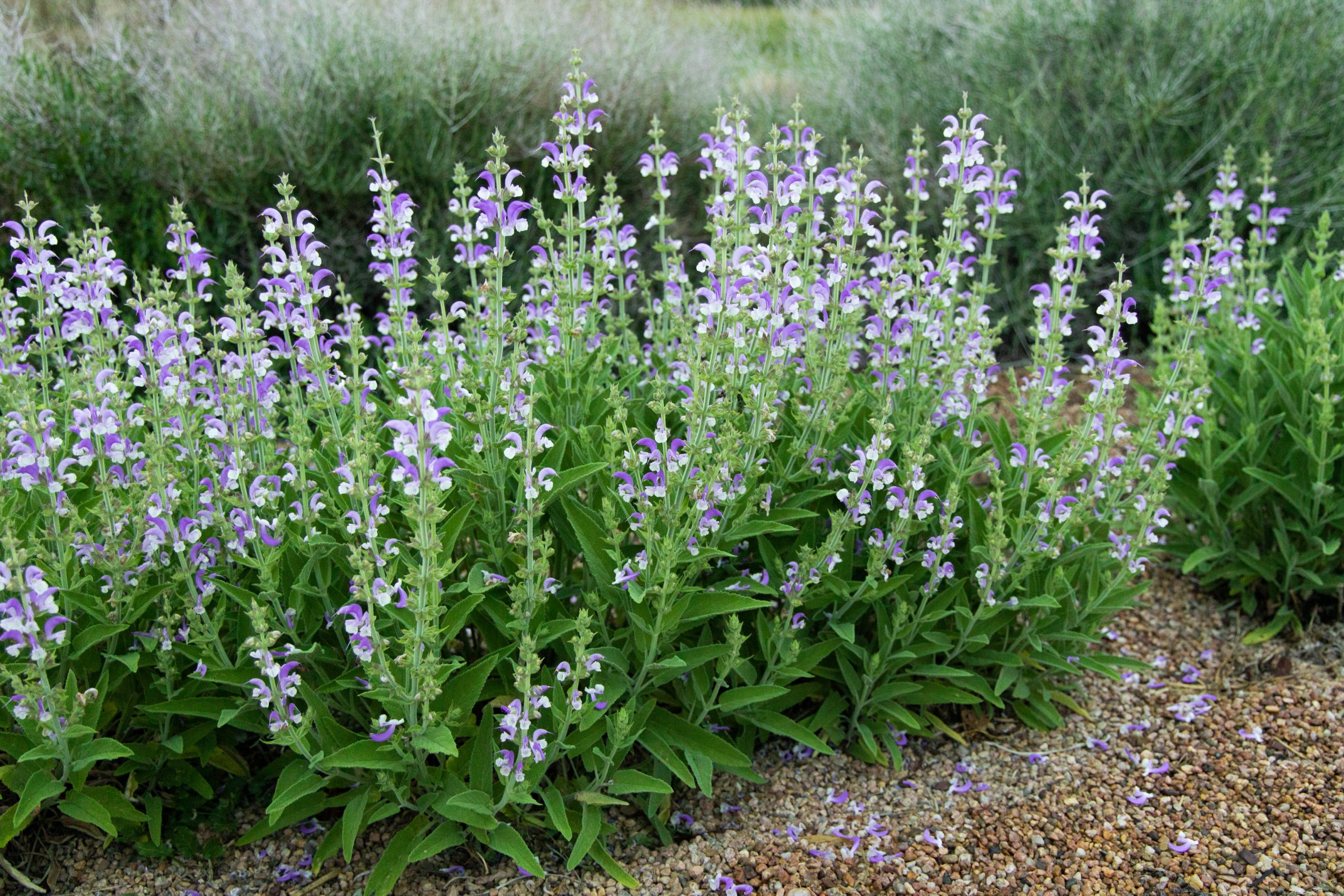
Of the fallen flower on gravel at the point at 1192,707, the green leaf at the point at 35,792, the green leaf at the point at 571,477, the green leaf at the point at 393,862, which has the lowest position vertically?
the fallen flower on gravel at the point at 1192,707

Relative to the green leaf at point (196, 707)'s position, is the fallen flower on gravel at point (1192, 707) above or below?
below

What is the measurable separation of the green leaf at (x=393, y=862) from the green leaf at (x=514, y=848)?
0.22 metres

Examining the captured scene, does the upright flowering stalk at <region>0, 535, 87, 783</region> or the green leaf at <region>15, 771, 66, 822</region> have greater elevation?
the upright flowering stalk at <region>0, 535, 87, 783</region>

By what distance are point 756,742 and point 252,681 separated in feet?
5.80

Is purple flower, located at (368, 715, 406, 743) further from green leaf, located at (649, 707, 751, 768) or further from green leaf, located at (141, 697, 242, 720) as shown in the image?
green leaf, located at (649, 707, 751, 768)

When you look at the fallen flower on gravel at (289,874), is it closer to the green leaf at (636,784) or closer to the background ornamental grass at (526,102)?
the green leaf at (636,784)

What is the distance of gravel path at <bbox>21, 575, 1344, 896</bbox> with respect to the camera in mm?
3143

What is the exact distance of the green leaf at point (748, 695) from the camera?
3.19 m

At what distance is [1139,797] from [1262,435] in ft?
5.68

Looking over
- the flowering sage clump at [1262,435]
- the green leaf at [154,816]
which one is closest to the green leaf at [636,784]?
the green leaf at [154,816]

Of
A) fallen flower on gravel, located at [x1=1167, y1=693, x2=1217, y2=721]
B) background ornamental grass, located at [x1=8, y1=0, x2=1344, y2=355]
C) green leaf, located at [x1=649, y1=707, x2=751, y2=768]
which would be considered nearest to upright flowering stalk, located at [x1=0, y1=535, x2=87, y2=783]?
green leaf, located at [x1=649, y1=707, x2=751, y2=768]

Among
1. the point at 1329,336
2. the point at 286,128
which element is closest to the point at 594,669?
the point at 1329,336

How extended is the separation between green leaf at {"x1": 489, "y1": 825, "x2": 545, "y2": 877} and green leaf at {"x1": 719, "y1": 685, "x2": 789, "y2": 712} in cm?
68

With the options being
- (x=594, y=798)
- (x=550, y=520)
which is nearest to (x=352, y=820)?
(x=594, y=798)
